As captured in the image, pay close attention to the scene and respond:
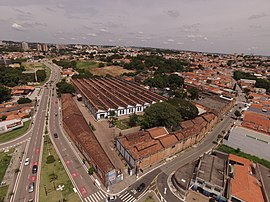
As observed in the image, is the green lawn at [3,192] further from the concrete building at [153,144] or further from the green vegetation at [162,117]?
the green vegetation at [162,117]

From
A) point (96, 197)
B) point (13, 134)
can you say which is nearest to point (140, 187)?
point (96, 197)

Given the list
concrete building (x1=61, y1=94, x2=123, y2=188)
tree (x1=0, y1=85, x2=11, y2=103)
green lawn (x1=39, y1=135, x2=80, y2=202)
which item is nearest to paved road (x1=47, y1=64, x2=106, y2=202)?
green lawn (x1=39, y1=135, x2=80, y2=202)

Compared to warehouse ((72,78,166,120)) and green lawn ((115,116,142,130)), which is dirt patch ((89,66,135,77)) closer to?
warehouse ((72,78,166,120))

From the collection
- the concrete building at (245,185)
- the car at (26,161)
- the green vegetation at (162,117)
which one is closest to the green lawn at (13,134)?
the car at (26,161)

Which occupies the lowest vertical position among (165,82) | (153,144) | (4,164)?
(4,164)

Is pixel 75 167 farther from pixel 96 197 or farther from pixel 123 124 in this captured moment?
pixel 123 124

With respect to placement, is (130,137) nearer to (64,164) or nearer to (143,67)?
(64,164)

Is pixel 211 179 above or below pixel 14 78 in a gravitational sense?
below
